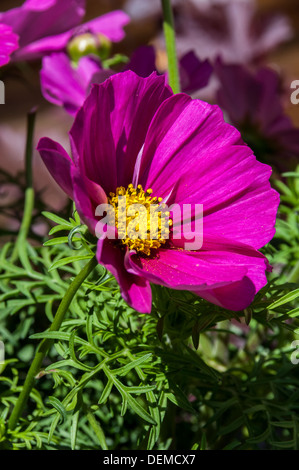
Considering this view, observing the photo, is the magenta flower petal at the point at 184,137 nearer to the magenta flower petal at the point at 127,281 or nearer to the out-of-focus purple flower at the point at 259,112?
the magenta flower petal at the point at 127,281

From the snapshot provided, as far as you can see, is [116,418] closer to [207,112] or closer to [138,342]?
[138,342]

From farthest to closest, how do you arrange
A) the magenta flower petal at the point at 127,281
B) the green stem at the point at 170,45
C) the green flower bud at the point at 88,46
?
the green flower bud at the point at 88,46
the green stem at the point at 170,45
the magenta flower petal at the point at 127,281

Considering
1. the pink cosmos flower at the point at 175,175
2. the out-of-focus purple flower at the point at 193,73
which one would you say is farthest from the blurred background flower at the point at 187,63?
the pink cosmos flower at the point at 175,175

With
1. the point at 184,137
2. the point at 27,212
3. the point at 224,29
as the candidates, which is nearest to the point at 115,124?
the point at 184,137

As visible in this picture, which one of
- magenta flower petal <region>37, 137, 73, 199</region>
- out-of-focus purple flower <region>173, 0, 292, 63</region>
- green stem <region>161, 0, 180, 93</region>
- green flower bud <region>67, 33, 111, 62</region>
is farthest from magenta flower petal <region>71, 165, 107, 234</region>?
out-of-focus purple flower <region>173, 0, 292, 63</region>

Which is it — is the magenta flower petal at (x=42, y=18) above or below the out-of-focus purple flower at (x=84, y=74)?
above

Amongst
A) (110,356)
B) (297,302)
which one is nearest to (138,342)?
(110,356)

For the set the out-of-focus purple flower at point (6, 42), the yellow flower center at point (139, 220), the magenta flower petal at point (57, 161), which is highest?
the out-of-focus purple flower at point (6, 42)
